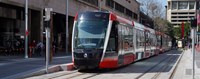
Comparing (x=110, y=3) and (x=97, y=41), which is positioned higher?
(x=110, y=3)

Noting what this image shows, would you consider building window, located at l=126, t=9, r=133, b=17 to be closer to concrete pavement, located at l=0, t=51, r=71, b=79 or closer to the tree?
the tree

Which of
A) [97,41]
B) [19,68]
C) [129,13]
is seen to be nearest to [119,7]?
[129,13]

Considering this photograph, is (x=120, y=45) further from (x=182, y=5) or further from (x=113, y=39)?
(x=182, y=5)

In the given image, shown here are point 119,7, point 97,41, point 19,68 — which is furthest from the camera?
point 119,7

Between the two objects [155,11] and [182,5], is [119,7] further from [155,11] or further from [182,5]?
[182,5]

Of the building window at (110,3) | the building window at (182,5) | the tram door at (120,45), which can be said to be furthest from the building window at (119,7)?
the tram door at (120,45)

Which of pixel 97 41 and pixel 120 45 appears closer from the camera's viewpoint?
pixel 97 41

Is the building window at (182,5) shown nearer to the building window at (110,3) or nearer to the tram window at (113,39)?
the building window at (110,3)

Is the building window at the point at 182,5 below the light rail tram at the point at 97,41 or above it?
above

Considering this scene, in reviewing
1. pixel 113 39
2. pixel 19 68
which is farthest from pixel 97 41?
pixel 19 68

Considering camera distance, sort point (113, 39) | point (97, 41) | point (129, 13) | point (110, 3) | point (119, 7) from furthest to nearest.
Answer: point (129, 13) → point (119, 7) → point (110, 3) → point (113, 39) → point (97, 41)

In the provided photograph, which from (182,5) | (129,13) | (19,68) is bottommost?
(19,68)

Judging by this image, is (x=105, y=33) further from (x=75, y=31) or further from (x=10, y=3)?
(x=10, y=3)

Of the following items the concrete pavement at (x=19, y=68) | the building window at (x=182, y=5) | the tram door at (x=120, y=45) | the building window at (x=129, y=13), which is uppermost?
the building window at (x=182, y=5)
